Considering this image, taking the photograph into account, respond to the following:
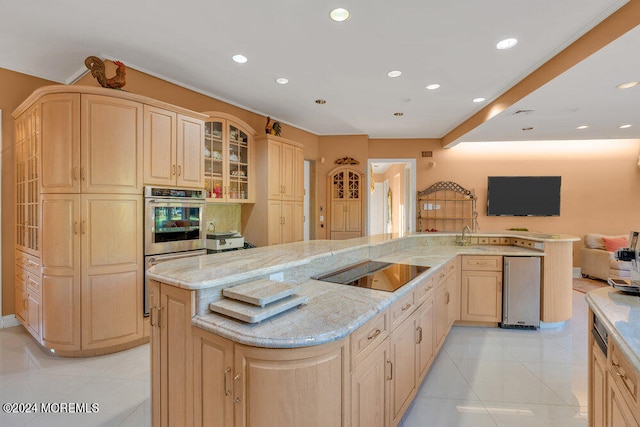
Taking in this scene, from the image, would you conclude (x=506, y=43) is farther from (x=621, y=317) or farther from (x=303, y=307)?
(x=303, y=307)

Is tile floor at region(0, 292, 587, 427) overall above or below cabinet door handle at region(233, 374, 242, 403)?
below

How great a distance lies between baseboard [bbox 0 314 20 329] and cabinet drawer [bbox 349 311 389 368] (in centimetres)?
412

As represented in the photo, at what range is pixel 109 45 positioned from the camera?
2.82 meters

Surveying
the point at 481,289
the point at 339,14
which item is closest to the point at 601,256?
the point at 481,289

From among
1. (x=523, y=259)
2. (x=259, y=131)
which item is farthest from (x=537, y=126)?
(x=259, y=131)

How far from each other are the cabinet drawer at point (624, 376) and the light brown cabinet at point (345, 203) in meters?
4.87

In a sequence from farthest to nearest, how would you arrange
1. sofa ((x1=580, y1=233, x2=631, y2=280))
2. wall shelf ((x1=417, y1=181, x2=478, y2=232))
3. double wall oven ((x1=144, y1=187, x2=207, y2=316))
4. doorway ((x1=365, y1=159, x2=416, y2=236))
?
doorway ((x1=365, y1=159, x2=416, y2=236))
wall shelf ((x1=417, y1=181, x2=478, y2=232))
sofa ((x1=580, y1=233, x2=631, y2=280))
double wall oven ((x1=144, y1=187, x2=207, y2=316))

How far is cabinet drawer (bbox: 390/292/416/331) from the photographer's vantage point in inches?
66.2

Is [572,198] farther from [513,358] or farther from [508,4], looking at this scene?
[508,4]

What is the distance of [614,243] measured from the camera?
18.4 ft

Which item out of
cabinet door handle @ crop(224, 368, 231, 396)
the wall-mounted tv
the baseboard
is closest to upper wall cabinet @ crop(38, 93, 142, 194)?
the baseboard

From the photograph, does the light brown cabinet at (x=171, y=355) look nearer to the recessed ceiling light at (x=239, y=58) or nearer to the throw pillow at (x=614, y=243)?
the recessed ceiling light at (x=239, y=58)

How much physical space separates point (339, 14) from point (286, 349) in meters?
2.39

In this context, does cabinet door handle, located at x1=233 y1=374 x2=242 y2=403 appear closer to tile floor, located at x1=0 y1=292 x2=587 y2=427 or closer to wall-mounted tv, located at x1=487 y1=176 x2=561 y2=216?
tile floor, located at x1=0 y1=292 x2=587 y2=427
